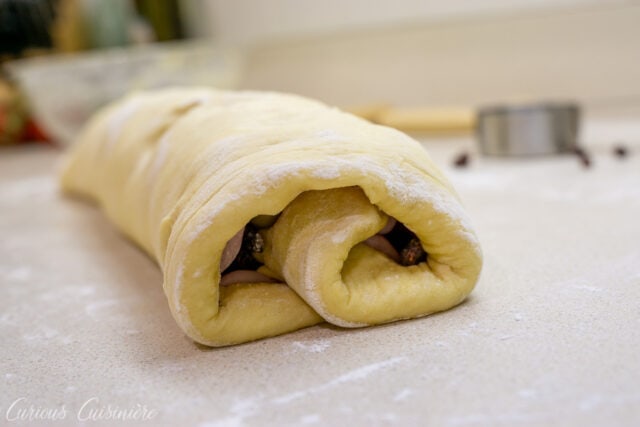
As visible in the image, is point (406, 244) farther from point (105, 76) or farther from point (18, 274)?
point (105, 76)

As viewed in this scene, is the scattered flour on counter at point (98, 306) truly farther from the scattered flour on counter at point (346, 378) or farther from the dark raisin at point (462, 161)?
the dark raisin at point (462, 161)

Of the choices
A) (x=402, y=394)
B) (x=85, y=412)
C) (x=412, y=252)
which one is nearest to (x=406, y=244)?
(x=412, y=252)

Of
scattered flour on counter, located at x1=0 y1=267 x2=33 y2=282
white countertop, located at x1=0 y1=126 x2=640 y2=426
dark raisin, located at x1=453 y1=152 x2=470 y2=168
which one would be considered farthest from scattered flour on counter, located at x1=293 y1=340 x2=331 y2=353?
dark raisin, located at x1=453 y1=152 x2=470 y2=168

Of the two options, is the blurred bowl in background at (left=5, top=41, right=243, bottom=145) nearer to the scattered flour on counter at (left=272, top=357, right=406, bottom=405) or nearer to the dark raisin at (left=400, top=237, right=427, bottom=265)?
the dark raisin at (left=400, top=237, right=427, bottom=265)

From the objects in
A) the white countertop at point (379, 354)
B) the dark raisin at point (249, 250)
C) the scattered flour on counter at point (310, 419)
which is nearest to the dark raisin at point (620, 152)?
the white countertop at point (379, 354)

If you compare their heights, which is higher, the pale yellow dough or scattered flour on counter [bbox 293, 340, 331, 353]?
the pale yellow dough

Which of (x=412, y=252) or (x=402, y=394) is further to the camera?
(x=412, y=252)
